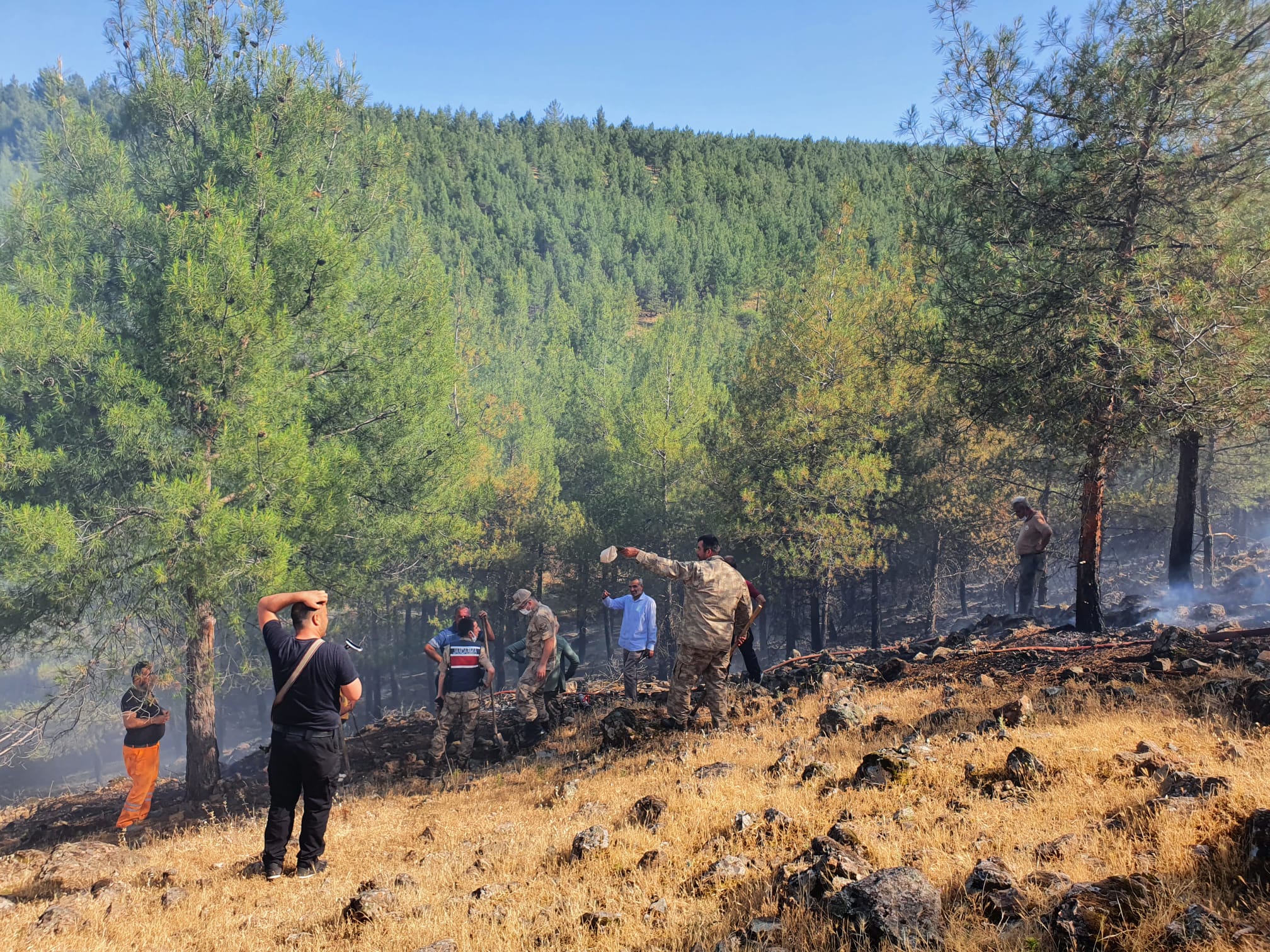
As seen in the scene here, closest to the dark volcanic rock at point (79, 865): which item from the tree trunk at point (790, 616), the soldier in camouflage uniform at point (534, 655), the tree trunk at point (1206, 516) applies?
the soldier in camouflage uniform at point (534, 655)

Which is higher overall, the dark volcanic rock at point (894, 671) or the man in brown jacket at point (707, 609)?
the man in brown jacket at point (707, 609)

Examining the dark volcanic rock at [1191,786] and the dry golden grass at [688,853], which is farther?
the dark volcanic rock at [1191,786]

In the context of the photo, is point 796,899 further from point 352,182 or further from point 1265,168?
point 352,182

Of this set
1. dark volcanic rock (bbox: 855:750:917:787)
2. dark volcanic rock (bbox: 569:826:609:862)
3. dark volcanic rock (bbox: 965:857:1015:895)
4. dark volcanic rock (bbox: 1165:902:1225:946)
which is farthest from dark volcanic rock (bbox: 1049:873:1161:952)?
dark volcanic rock (bbox: 569:826:609:862)

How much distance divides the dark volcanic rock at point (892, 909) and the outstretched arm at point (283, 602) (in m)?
3.40

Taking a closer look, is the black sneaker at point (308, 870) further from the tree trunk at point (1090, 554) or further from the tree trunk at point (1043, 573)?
the tree trunk at point (1043, 573)

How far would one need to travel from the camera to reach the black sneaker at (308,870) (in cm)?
506

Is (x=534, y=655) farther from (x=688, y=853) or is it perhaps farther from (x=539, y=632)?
(x=688, y=853)

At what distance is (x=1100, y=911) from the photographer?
2.93 meters

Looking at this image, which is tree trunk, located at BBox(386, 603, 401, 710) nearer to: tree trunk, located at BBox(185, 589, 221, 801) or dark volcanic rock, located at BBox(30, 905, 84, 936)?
tree trunk, located at BBox(185, 589, 221, 801)

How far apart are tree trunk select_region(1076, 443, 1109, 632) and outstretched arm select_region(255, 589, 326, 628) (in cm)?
973

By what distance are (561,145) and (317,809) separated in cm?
11850

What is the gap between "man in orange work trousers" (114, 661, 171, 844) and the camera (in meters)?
9.00

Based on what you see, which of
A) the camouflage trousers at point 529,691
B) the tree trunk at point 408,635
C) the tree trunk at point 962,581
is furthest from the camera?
the tree trunk at point 408,635
